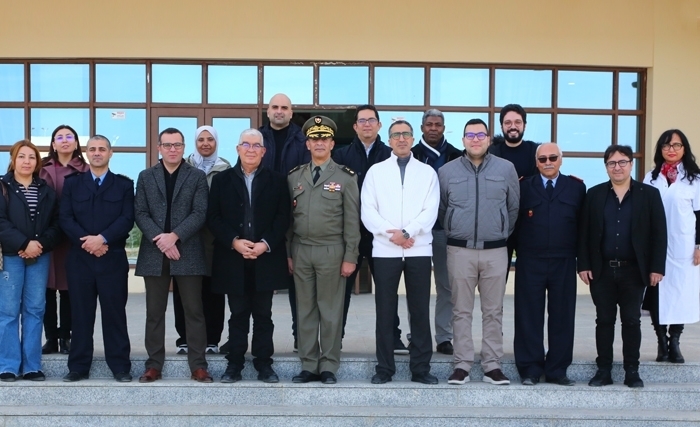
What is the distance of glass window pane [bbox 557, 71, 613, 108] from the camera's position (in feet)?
36.6

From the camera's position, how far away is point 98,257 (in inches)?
225

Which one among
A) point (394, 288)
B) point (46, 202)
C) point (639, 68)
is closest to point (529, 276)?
point (394, 288)

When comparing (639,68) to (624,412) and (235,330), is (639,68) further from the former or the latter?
(235,330)

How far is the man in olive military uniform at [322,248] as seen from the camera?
5.73 m

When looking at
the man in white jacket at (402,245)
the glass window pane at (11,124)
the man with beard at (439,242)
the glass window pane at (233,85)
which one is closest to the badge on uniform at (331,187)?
the man in white jacket at (402,245)

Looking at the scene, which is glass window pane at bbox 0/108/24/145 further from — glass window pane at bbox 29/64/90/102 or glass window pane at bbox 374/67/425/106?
glass window pane at bbox 374/67/425/106

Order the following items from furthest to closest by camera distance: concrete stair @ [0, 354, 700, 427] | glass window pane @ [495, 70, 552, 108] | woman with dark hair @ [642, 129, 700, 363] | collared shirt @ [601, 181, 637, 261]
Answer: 1. glass window pane @ [495, 70, 552, 108]
2. woman with dark hair @ [642, 129, 700, 363]
3. collared shirt @ [601, 181, 637, 261]
4. concrete stair @ [0, 354, 700, 427]

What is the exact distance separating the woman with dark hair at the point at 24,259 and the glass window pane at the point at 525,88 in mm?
7043

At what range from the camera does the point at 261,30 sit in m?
10.6

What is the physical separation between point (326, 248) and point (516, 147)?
5.96 ft

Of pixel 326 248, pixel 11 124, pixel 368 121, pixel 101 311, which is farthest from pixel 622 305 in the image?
pixel 11 124

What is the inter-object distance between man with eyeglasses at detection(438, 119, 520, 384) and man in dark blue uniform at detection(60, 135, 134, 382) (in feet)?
8.09

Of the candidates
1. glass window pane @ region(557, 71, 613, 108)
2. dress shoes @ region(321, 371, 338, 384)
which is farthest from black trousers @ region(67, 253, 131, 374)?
glass window pane @ region(557, 71, 613, 108)

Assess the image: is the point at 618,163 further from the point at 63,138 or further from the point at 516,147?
the point at 63,138
